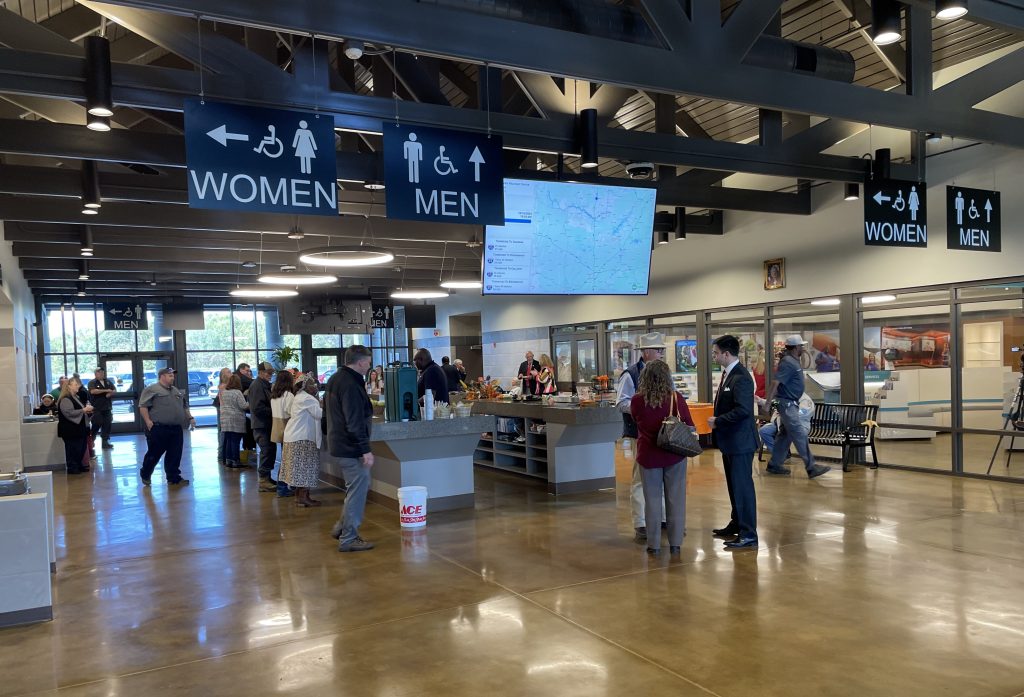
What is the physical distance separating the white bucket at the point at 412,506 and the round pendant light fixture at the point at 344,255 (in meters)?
3.28

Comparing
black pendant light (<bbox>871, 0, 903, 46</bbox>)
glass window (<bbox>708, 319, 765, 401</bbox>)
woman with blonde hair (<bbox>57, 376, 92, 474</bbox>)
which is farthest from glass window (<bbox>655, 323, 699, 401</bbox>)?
woman with blonde hair (<bbox>57, 376, 92, 474</bbox>)

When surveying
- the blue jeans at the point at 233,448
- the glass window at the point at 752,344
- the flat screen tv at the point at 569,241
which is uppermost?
the flat screen tv at the point at 569,241

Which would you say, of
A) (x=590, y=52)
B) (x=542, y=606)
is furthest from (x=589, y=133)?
(x=542, y=606)

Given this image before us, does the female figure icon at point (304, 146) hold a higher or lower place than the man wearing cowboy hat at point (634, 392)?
higher

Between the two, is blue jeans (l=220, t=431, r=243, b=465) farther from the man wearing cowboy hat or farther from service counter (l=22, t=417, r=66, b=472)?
the man wearing cowboy hat

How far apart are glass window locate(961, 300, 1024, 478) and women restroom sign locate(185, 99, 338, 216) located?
7885 millimetres

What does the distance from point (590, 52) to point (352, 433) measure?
3422mm

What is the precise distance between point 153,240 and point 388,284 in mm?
7385

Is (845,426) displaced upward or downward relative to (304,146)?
downward

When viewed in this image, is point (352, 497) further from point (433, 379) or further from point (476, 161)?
point (433, 379)

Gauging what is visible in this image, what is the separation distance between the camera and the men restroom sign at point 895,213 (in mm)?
7043

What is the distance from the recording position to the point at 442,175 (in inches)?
198

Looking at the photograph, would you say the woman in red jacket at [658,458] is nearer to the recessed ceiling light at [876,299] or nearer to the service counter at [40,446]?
the recessed ceiling light at [876,299]

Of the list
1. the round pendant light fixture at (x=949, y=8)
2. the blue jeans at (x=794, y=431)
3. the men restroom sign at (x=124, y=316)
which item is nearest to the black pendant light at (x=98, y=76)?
the round pendant light fixture at (x=949, y=8)
